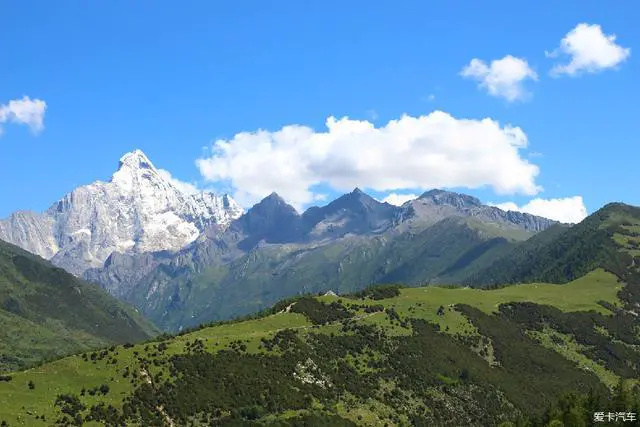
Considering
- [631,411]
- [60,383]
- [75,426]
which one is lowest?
[631,411]

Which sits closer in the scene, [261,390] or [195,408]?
[195,408]

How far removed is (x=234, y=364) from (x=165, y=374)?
2265 centimetres

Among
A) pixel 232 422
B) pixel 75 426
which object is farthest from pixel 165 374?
pixel 75 426

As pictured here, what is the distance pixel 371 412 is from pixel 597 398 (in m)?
65.7

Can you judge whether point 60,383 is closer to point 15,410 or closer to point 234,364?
point 15,410

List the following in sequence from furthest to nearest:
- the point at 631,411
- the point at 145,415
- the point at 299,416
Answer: the point at 299,416 < the point at 145,415 < the point at 631,411

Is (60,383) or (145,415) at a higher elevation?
(60,383)

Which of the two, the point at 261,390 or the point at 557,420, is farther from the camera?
the point at 261,390

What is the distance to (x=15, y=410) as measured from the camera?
474 ft

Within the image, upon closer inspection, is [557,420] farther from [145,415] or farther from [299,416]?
[145,415]

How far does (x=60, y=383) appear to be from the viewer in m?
164

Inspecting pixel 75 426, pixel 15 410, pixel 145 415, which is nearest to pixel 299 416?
pixel 145 415

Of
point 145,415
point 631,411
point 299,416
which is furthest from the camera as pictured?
point 299,416

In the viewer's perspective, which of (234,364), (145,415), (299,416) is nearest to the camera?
(145,415)
